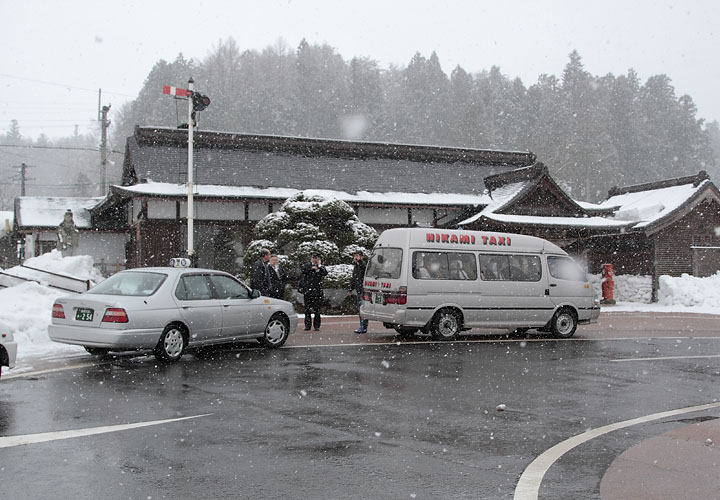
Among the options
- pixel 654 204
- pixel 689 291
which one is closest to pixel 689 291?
pixel 689 291

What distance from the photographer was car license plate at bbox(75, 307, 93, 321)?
10.4m

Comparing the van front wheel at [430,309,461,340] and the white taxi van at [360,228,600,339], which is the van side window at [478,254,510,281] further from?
the van front wheel at [430,309,461,340]

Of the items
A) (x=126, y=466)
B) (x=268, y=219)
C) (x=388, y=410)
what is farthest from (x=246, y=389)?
(x=268, y=219)

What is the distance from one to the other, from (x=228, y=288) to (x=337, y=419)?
5.78 metres

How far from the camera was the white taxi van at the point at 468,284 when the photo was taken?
1401cm

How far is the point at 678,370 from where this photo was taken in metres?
10.9

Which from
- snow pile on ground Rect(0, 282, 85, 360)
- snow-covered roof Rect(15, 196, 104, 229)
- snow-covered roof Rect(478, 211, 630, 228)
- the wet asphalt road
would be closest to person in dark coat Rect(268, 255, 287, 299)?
the wet asphalt road

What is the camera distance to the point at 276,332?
12961 mm

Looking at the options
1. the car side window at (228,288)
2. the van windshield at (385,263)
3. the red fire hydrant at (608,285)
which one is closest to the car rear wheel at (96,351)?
the car side window at (228,288)

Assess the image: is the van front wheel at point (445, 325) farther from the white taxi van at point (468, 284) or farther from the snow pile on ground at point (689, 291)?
the snow pile on ground at point (689, 291)

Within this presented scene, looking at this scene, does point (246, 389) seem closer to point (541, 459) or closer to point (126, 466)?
point (126, 466)

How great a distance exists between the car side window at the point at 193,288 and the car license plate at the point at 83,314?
1.34 metres

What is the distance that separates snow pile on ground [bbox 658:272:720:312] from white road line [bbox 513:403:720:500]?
70.0ft

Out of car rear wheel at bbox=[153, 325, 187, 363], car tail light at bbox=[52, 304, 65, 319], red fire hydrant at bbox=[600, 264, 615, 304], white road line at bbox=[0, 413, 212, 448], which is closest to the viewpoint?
white road line at bbox=[0, 413, 212, 448]
